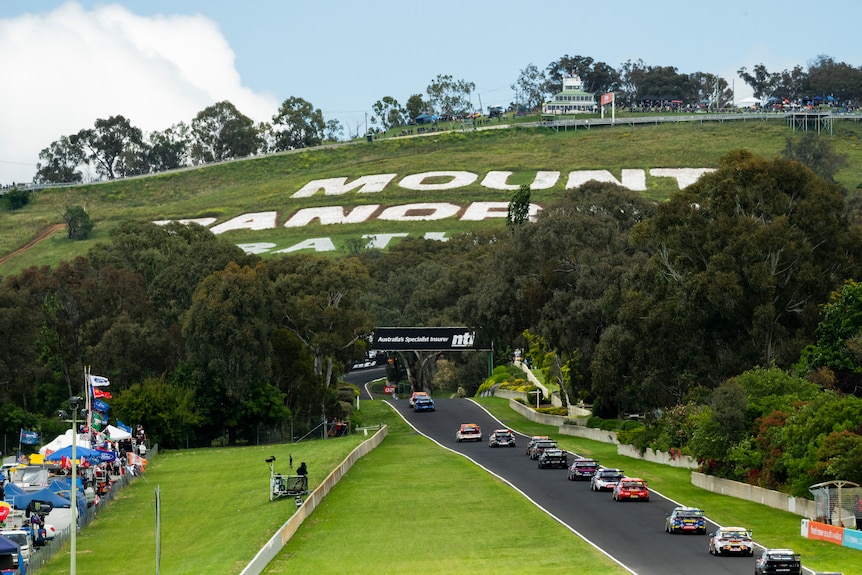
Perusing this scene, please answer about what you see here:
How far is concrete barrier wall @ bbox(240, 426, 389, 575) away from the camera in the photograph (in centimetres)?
4218

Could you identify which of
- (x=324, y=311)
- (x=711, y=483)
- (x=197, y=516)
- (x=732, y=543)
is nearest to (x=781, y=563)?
(x=732, y=543)

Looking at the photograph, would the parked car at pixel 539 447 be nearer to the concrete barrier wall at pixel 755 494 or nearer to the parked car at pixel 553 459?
the parked car at pixel 553 459

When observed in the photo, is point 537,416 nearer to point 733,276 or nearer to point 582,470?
point 733,276

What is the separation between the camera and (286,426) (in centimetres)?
9669

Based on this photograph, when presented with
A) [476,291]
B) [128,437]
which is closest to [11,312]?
[128,437]

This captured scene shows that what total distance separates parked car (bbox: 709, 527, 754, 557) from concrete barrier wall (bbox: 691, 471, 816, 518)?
8.35 meters

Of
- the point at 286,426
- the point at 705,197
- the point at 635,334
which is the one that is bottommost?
the point at 286,426

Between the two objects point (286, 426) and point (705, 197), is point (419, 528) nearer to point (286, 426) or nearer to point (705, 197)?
point (705, 197)

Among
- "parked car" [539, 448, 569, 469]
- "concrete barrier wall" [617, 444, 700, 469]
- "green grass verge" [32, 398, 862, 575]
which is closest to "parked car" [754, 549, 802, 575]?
"green grass verge" [32, 398, 862, 575]

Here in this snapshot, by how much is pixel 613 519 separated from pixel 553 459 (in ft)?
56.4

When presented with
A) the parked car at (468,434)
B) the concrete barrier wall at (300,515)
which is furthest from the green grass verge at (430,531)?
the parked car at (468,434)

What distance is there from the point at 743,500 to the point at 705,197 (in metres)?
26.8

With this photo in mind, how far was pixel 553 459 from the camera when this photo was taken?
68.9m

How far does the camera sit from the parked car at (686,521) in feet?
156
